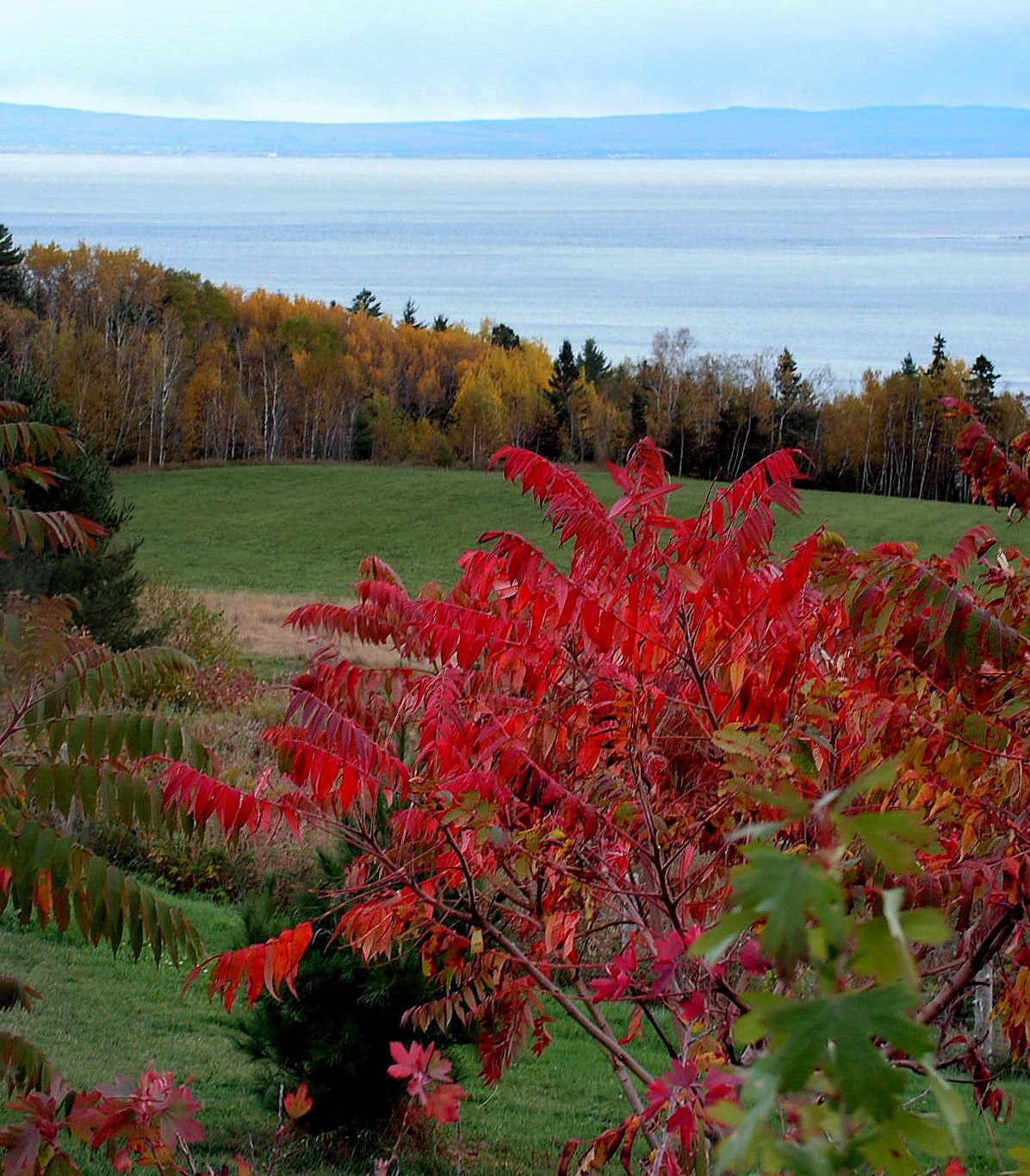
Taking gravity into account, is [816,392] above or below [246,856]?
above

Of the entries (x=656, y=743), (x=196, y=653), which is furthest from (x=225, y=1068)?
(x=196, y=653)

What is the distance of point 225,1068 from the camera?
7.49 metres

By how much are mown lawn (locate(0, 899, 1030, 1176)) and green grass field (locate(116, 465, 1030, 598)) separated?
31.1 metres

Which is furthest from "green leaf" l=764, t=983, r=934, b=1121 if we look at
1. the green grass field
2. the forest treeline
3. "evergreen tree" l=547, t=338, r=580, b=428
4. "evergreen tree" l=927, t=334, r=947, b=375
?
"evergreen tree" l=547, t=338, r=580, b=428

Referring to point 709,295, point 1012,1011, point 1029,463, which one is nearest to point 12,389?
point 1029,463

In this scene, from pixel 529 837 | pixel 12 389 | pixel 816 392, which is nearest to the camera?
pixel 529 837

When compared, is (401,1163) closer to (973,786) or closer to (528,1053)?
(528,1053)

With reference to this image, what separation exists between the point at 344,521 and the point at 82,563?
38967 mm

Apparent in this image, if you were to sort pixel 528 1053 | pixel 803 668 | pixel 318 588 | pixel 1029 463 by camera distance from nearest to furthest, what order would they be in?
1. pixel 803 668
2. pixel 1029 463
3. pixel 528 1053
4. pixel 318 588

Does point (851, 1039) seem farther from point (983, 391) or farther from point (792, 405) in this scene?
point (792, 405)

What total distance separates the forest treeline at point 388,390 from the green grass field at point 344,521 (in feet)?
15.3

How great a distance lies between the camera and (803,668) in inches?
157

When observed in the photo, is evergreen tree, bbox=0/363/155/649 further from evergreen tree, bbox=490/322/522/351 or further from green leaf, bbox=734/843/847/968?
evergreen tree, bbox=490/322/522/351

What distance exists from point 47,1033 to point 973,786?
6.15m
